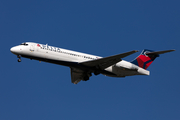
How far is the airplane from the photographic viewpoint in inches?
853

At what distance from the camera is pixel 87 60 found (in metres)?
23.4

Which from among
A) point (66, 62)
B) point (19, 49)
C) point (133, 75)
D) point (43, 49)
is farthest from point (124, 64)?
point (19, 49)

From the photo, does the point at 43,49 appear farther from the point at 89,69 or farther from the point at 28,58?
the point at 89,69

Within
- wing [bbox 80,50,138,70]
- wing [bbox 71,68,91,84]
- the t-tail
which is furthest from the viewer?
wing [bbox 71,68,91,84]

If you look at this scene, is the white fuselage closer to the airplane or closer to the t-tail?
the airplane

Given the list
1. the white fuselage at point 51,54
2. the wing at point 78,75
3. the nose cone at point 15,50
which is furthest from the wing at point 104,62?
the nose cone at point 15,50

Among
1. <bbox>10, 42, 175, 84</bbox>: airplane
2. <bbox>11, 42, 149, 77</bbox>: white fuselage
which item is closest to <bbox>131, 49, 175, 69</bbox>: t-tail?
<bbox>10, 42, 175, 84</bbox>: airplane

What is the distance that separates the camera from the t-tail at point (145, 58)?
1015 inches

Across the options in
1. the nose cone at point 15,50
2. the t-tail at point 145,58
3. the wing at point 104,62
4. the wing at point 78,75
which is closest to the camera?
the nose cone at point 15,50

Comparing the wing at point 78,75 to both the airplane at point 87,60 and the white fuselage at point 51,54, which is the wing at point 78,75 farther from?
the white fuselage at point 51,54

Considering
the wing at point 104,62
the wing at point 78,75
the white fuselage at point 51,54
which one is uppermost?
the white fuselage at point 51,54

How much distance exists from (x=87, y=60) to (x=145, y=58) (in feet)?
22.8

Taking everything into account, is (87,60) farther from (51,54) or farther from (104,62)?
(51,54)

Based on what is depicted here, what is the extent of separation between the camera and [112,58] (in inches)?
870
